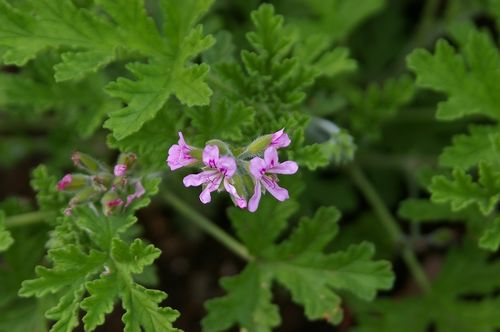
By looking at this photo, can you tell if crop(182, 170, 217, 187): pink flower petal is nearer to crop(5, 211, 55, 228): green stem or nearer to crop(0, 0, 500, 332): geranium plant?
crop(0, 0, 500, 332): geranium plant

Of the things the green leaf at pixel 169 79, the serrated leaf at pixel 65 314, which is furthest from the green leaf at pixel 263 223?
the serrated leaf at pixel 65 314

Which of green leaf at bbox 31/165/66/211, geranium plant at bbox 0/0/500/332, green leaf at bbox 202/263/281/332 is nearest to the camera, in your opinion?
geranium plant at bbox 0/0/500/332

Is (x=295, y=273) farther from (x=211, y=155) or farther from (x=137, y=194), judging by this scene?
(x=211, y=155)

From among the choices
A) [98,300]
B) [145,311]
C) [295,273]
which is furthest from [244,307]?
[98,300]

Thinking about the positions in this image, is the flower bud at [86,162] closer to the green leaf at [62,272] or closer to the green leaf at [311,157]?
the green leaf at [62,272]

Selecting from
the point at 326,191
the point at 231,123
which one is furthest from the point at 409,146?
the point at 231,123

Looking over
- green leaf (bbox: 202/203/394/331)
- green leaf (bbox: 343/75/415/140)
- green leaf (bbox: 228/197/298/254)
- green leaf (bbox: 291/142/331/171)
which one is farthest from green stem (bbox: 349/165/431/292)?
green leaf (bbox: 291/142/331/171)
